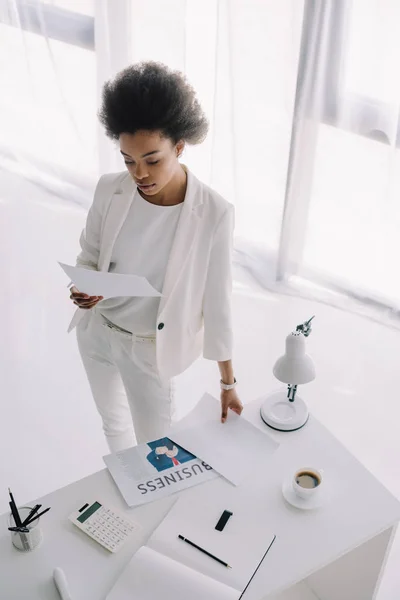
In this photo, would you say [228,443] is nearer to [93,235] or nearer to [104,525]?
[104,525]

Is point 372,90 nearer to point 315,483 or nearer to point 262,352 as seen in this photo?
point 262,352

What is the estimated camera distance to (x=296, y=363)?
1633 millimetres

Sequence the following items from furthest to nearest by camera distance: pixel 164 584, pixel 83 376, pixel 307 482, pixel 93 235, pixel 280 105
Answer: pixel 280 105
pixel 83 376
pixel 93 235
pixel 307 482
pixel 164 584

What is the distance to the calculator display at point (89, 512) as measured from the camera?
147 centimetres

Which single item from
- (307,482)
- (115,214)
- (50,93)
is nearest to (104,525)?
(307,482)

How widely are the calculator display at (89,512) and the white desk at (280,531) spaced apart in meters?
0.02

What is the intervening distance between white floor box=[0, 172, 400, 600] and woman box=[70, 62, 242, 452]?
2.35 ft

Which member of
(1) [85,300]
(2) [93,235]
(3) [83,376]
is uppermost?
(2) [93,235]

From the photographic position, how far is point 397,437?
272 cm

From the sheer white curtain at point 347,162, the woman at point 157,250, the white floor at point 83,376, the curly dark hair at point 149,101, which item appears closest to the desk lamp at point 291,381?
the woman at point 157,250

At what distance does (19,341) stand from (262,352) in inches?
48.7

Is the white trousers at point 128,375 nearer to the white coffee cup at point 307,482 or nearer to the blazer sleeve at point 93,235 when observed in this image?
the blazer sleeve at point 93,235

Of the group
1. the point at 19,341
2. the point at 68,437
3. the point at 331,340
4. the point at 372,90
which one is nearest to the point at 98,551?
the point at 68,437

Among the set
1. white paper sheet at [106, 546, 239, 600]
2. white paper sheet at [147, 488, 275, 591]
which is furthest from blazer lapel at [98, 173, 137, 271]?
white paper sheet at [106, 546, 239, 600]
